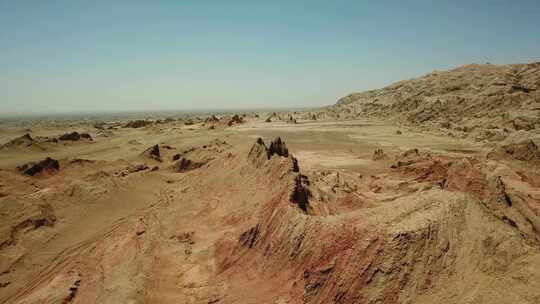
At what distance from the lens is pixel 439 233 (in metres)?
6.63

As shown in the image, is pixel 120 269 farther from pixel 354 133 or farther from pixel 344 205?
pixel 354 133

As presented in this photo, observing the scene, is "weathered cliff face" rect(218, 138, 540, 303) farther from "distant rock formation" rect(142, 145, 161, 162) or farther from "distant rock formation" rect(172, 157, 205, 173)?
"distant rock formation" rect(142, 145, 161, 162)

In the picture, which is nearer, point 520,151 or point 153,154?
point 520,151

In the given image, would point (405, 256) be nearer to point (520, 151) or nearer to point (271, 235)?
point (271, 235)

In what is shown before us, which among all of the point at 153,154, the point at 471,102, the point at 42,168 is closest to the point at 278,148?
the point at 153,154

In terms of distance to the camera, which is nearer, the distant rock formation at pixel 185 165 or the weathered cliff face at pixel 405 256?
the weathered cliff face at pixel 405 256

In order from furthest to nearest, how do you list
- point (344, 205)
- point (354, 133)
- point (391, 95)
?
point (391, 95) → point (354, 133) → point (344, 205)

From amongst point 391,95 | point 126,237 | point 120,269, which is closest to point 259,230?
point 120,269

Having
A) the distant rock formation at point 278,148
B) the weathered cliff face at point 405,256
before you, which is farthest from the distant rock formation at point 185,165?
the weathered cliff face at point 405,256

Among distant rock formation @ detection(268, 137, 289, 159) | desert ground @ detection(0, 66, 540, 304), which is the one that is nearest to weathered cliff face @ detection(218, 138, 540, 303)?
desert ground @ detection(0, 66, 540, 304)

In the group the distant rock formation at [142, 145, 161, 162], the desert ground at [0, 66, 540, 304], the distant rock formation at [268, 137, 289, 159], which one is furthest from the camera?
the distant rock formation at [142, 145, 161, 162]

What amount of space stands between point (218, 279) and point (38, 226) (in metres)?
8.33

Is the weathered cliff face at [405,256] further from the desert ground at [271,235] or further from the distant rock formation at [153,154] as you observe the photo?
the distant rock formation at [153,154]

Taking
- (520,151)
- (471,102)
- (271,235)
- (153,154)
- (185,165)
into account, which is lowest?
(185,165)
